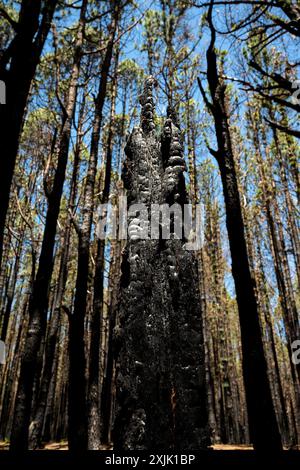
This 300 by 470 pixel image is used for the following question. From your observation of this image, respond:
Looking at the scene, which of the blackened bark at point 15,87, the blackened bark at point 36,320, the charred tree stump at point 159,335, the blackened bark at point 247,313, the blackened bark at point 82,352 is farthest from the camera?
the blackened bark at point 82,352

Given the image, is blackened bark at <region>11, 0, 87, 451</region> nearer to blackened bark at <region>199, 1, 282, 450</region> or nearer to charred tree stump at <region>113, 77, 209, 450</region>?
charred tree stump at <region>113, 77, 209, 450</region>

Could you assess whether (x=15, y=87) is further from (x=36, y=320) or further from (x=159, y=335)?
(x=36, y=320)

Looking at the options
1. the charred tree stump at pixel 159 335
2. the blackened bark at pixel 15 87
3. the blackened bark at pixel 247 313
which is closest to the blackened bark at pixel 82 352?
the charred tree stump at pixel 159 335

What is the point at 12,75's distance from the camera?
8.32 feet

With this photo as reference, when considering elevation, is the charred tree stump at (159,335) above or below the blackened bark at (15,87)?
below

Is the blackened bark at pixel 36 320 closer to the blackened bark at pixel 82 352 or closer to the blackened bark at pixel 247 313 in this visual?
the blackened bark at pixel 82 352

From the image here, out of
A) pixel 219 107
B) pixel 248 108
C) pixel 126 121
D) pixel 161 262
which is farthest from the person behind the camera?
pixel 248 108

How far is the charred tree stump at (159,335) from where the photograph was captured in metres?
2.79

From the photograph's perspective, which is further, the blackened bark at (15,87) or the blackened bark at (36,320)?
the blackened bark at (36,320)

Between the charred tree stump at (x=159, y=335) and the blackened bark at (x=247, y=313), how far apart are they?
→ 0.90 meters

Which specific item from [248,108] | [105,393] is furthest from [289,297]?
[248,108]
